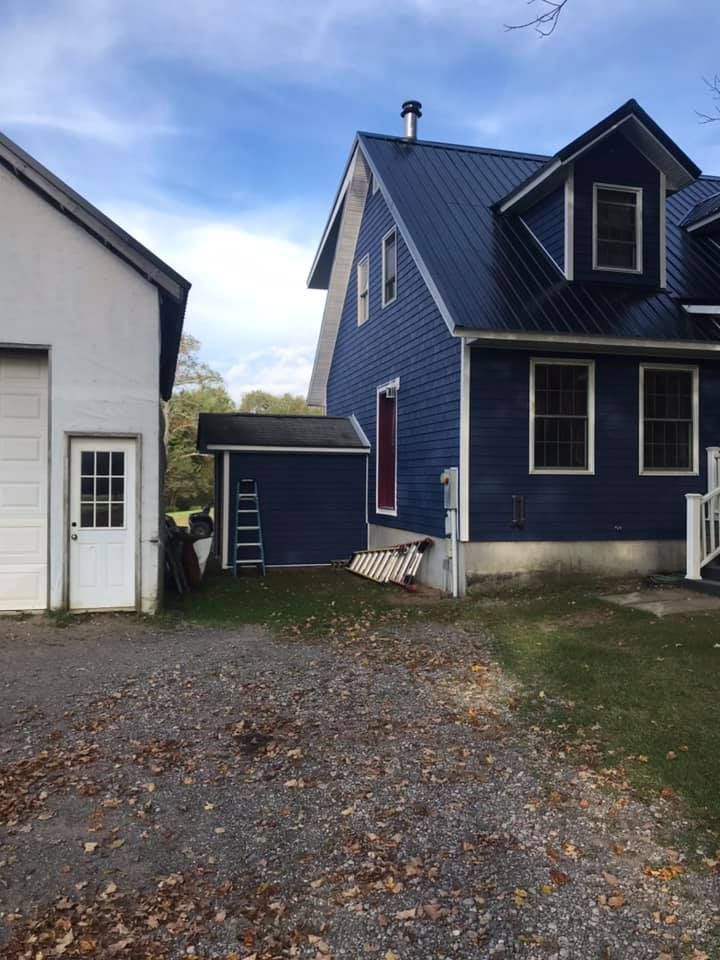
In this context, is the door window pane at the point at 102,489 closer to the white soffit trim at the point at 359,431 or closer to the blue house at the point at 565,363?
the blue house at the point at 565,363

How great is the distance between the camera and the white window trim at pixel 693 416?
10.8 meters

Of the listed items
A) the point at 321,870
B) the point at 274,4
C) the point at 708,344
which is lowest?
the point at 321,870

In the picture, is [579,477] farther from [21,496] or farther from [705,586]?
[21,496]

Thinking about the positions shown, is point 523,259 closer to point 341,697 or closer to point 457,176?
point 457,176

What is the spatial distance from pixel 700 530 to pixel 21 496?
8.90 metres

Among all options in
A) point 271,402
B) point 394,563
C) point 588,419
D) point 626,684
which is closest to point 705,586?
point 588,419

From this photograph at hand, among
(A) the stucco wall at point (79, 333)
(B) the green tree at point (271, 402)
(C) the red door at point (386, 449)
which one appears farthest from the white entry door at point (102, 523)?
(B) the green tree at point (271, 402)

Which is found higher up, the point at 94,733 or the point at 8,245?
the point at 8,245

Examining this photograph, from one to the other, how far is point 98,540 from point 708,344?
8.84 metres

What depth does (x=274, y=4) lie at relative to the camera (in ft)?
27.8

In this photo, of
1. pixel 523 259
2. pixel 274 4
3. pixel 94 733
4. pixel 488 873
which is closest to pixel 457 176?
pixel 523 259

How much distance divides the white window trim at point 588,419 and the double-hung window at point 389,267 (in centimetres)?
382

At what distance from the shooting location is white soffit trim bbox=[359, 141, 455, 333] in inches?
388

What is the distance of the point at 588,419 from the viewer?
10.6 meters
